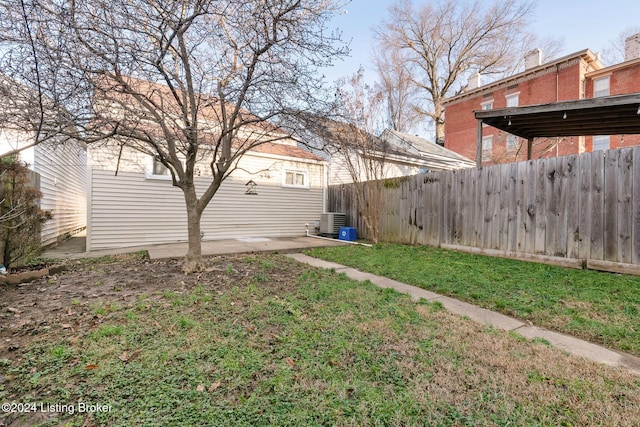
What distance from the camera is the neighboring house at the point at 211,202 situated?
280 inches

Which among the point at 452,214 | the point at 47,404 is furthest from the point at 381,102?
the point at 47,404

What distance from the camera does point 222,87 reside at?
4.13 meters

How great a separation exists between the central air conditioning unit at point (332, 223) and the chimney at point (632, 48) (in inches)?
718

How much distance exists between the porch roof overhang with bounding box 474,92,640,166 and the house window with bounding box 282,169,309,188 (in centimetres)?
566

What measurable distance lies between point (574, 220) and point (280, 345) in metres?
5.32

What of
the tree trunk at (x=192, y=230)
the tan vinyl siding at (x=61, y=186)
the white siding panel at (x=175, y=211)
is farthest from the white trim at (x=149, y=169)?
the tree trunk at (x=192, y=230)

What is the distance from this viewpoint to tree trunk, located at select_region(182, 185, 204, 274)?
14.5ft

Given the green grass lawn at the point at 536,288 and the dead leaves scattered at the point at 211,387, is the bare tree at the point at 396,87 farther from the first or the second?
the dead leaves scattered at the point at 211,387

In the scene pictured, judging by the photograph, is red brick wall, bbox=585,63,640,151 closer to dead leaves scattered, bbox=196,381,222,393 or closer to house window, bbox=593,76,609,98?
house window, bbox=593,76,609,98

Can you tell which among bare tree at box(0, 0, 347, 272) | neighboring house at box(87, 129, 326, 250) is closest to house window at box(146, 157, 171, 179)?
neighboring house at box(87, 129, 326, 250)

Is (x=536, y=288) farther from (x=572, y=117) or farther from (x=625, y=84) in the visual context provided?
(x=625, y=84)

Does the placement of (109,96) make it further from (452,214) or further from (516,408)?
(452,214)

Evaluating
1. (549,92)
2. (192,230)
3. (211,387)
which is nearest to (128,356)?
(211,387)

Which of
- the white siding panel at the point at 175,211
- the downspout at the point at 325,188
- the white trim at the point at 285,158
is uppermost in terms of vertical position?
the white trim at the point at 285,158
